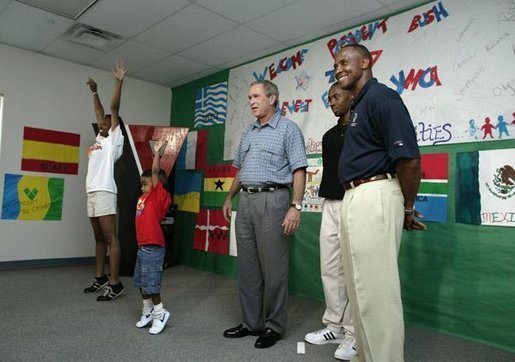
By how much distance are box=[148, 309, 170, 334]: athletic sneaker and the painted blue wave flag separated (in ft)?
8.07

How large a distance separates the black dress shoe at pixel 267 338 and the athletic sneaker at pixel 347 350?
0.34 m

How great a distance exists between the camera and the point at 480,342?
220 cm

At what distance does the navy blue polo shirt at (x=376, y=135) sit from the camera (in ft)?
4.33

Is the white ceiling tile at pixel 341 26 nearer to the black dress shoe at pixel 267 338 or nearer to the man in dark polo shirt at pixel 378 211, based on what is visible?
the man in dark polo shirt at pixel 378 211

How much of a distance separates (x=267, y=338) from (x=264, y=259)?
0.42m

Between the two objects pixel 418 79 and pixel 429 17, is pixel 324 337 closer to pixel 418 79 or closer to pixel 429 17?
pixel 418 79

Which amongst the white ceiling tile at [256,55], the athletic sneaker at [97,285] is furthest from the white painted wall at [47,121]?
the white ceiling tile at [256,55]

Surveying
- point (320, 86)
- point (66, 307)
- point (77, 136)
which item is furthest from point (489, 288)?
point (77, 136)

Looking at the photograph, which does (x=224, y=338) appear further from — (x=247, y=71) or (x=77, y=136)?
(x=77, y=136)

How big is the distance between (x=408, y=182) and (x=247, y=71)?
288 centimetres

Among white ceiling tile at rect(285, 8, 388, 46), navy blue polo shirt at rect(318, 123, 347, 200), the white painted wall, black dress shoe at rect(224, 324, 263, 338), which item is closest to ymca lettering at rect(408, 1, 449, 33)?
white ceiling tile at rect(285, 8, 388, 46)

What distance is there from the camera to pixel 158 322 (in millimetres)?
2131

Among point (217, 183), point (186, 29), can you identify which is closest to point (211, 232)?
point (217, 183)

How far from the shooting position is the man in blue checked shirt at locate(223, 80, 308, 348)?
2.07m
